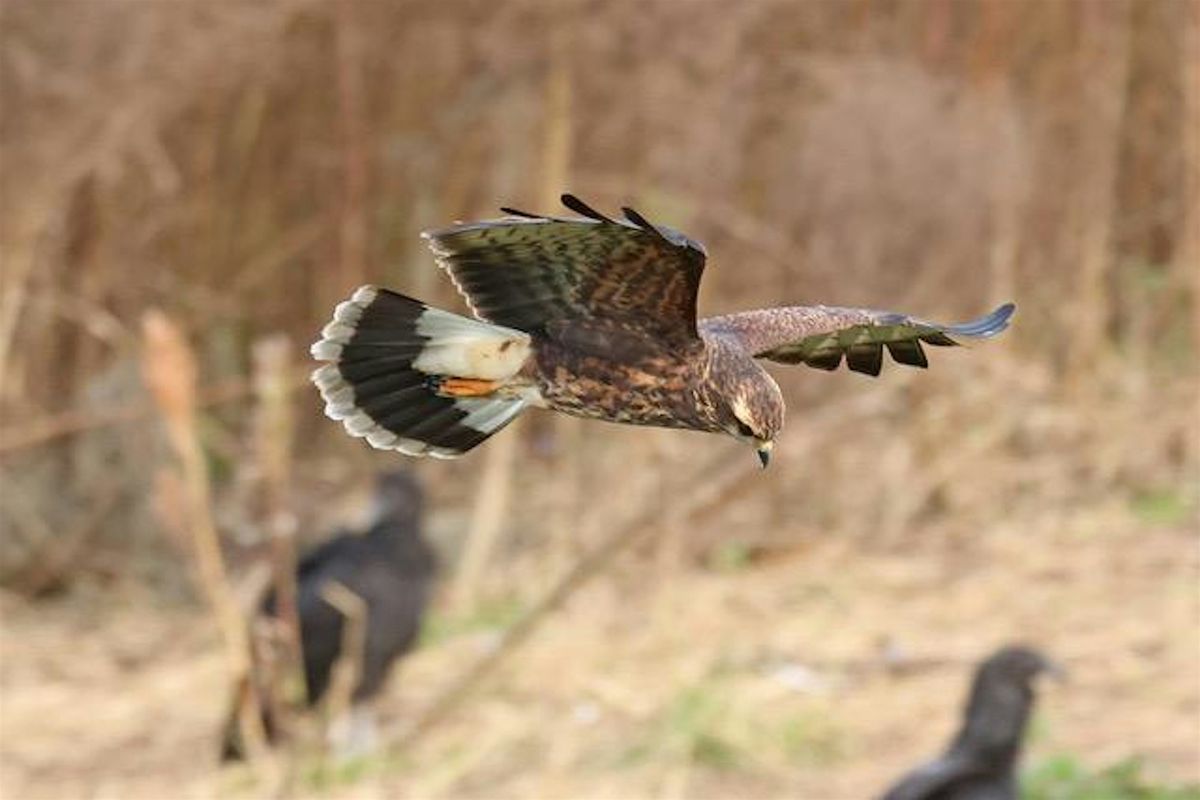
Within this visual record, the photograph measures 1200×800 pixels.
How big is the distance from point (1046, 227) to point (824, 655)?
364 centimetres

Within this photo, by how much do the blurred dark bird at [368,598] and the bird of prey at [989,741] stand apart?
275 cm

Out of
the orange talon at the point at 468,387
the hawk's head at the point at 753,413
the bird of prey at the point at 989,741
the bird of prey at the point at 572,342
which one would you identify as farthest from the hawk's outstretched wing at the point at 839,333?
the bird of prey at the point at 989,741

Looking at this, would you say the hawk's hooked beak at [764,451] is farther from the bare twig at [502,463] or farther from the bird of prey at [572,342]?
the bare twig at [502,463]

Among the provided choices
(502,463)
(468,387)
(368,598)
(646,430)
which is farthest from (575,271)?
(502,463)

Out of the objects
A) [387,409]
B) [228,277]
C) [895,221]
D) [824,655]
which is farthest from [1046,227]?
[387,409]

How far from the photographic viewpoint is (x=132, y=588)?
11984 millimetres

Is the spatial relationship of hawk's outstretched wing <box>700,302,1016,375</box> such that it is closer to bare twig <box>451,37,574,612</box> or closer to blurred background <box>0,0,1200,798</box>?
blurred background <box>0,0,1200,798</box>

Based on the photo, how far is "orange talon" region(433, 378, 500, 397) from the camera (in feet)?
15.0

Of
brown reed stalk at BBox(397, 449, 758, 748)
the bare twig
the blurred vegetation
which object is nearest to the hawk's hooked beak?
the blurred vegetation

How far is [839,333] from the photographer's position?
4.72 meters

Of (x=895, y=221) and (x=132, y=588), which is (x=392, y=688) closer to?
(x=132, y=588)

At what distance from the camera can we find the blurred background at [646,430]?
9.75 m

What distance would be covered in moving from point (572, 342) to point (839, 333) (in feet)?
1.91

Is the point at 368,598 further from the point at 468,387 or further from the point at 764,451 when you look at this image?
the point at 764,451
